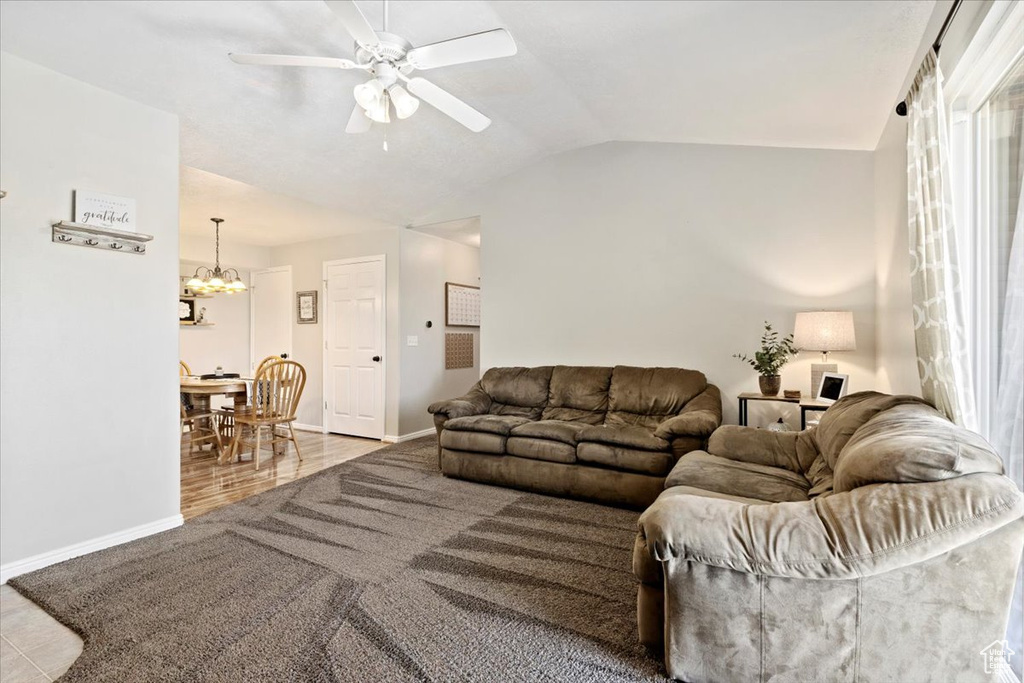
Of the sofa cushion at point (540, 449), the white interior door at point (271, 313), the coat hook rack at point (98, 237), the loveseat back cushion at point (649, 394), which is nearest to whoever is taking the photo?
the coat hook rack at point (98, 237)

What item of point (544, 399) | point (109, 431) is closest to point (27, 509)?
point (109, 431)

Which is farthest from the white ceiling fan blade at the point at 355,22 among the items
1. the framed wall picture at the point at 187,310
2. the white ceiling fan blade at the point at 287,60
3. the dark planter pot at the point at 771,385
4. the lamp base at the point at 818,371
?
the framed wall picture at the point at 187,310

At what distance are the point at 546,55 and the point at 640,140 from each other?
5.28ft

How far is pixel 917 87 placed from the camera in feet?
6.77

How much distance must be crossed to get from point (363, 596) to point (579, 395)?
2469 mm

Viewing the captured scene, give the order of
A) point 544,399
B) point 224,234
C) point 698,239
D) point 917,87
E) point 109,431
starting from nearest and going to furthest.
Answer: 1. point 917,87
2. point 109,431
3. point 698,239
4. point 544,399
5. point 224,234

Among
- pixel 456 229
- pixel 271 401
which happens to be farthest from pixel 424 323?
pixel 271 401

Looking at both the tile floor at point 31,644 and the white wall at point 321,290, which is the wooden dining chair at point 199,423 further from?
the tile floor at point 31,644

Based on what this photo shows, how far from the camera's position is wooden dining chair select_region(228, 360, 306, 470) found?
14.5 ft

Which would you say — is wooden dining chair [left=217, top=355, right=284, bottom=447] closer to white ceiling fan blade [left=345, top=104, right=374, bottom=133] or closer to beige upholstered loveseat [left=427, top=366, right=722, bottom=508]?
beige upholstered loveseat [left=427, top=366, right=722, bottom=508]

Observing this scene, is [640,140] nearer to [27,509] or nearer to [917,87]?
[917,87]

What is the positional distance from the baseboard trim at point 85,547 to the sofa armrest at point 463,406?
6.11 ft

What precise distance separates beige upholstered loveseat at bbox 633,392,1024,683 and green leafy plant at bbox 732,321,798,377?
184 cm

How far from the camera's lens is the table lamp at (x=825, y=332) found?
3.10 m
